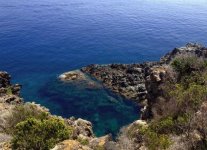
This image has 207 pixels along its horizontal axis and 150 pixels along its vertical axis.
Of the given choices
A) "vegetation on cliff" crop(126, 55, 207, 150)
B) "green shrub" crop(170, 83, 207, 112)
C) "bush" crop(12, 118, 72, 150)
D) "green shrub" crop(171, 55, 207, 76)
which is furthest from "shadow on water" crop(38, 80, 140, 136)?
"bush" crop(12, 118, 72, 150)

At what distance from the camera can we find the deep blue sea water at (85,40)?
76.7m

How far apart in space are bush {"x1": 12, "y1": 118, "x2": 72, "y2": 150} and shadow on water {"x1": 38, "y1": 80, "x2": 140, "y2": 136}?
1210 inches

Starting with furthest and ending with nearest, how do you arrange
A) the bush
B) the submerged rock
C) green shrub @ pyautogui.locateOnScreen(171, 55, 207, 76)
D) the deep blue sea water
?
the submerged rock, the deep blue sea water, green shrub @ pyautogui.locateOnScreen(171, 55, 207, 76), the bush

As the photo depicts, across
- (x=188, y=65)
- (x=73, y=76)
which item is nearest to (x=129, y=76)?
(x=73, y=76)

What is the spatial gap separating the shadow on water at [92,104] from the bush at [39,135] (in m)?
30.7

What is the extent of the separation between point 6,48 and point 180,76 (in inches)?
2771

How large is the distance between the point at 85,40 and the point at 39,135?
89507 mm

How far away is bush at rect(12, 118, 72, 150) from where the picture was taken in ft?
107

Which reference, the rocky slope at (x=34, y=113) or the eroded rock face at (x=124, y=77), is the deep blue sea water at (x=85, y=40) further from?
the rocky slope at (x=34, y=113)

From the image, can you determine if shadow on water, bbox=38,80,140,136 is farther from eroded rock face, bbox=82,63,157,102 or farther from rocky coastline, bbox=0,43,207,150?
rocky coastline, bbox=0,43,207,150

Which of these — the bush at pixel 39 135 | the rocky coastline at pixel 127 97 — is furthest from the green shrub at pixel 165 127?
the bush at pixel 39 135

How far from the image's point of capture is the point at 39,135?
33.6 m

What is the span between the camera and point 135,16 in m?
156

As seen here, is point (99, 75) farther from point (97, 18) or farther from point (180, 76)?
point (97, 18)
